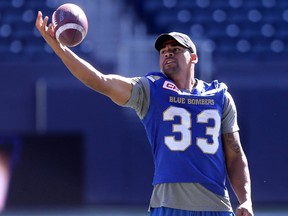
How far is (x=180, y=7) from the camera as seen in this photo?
14.5m

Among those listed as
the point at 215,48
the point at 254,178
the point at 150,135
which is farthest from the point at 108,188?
the point at 150,135

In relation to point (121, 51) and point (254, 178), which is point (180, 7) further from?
point (254, 178)

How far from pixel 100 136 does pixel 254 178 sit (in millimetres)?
2196

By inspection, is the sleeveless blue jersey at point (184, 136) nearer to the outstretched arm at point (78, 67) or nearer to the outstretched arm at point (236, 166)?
the outstretched arm at point (236, 166)

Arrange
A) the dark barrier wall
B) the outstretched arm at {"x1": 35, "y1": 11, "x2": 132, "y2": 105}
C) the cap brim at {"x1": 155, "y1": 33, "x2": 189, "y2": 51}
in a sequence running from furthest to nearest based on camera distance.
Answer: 1. the dark barrier wall
2. the cap brim at {"x1": 155, "y1": 33, "x2": 189, "y2": 51}
3. the outstretched arm at {"x1": 35, "y1": 11, "x2": 132, "y2": 105}

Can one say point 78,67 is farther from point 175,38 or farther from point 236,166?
point 236,166

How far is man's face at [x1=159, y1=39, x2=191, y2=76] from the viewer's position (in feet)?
16.6

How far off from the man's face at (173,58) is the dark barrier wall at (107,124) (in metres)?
6.94

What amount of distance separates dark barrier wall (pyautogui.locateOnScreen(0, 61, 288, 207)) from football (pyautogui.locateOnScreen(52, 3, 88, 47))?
7.11 metres

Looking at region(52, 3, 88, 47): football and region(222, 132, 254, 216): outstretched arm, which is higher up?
region(52, 3, 88, 47): football

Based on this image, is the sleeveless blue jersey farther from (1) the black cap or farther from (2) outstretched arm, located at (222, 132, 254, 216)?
(1) the black cap

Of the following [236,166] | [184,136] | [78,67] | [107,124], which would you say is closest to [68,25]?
[78,67]

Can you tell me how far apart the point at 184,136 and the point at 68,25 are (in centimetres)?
90

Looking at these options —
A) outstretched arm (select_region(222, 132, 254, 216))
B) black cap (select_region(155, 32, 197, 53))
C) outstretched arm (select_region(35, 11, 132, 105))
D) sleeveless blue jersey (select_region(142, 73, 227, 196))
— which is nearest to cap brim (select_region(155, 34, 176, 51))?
black cap (select_region(155, 32, 197, 53))
